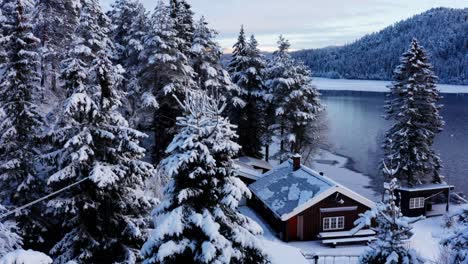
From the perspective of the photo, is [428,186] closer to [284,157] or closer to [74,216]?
[284,157]

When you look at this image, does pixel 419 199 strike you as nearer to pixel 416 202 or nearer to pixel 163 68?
pixel 416 202

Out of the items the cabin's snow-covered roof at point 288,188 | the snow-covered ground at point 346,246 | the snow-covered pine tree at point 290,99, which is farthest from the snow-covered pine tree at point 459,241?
the snow-covered pine tree at point 290,99

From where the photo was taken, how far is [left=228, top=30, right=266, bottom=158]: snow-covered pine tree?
39.0 meters

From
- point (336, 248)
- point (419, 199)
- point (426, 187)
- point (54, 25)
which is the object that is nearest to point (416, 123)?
point (426, 187)

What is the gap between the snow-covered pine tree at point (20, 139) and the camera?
54.0 ft

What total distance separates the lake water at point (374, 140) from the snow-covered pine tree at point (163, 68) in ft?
77.0

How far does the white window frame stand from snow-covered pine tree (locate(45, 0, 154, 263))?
2575 centimetres

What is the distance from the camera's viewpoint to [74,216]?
1436cm

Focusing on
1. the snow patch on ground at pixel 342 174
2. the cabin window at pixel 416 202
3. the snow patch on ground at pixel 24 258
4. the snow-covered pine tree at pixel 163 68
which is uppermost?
the snow-covered pine tree at pixel 163 68

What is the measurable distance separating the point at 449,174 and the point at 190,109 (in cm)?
4064

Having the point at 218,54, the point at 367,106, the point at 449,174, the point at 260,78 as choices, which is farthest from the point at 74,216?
the point at 367,106

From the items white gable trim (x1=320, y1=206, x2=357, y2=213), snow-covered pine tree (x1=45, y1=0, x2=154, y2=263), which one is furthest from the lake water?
snow-covered pine tree (x1=45, y1=0, x2=154, y2=263)

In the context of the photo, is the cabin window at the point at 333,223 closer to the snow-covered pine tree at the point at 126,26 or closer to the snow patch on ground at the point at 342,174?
the snow patch on ground at the point at 342,174

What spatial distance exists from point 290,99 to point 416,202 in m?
14.1
